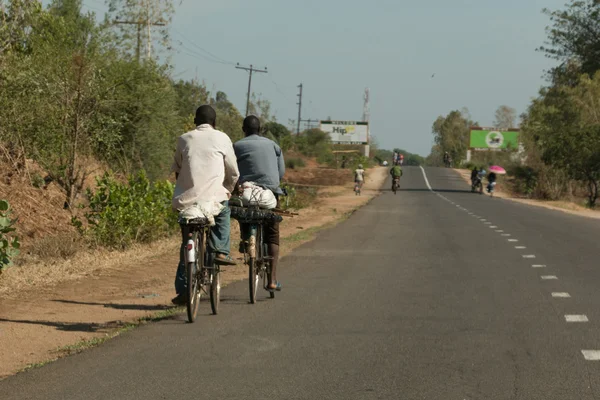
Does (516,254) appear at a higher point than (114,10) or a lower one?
lower

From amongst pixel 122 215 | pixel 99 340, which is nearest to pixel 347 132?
pixel 122 215

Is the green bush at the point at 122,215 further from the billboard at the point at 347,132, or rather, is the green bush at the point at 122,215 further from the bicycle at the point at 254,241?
the billboard at the point at 347,132

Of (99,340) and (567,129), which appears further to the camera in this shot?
(567,129)

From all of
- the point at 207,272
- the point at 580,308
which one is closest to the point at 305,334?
the point at 207,272

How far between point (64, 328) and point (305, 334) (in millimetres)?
2198

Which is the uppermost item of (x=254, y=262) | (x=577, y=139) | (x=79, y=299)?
(x=577, y=139)

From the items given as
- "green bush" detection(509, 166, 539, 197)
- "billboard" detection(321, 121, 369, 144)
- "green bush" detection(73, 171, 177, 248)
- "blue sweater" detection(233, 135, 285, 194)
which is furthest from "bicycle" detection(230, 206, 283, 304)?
"billboard" detection(321, 121, 369, 144)

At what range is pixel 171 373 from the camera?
6.82 meters

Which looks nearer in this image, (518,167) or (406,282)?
(406,282)

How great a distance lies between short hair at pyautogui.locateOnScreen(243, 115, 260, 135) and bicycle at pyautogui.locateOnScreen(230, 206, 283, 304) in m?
0.97

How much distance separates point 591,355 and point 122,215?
10.4 meters

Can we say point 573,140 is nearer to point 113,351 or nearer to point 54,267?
point 54,267

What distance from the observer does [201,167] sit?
30.5 feet

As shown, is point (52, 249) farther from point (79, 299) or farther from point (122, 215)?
point (79, 299)
